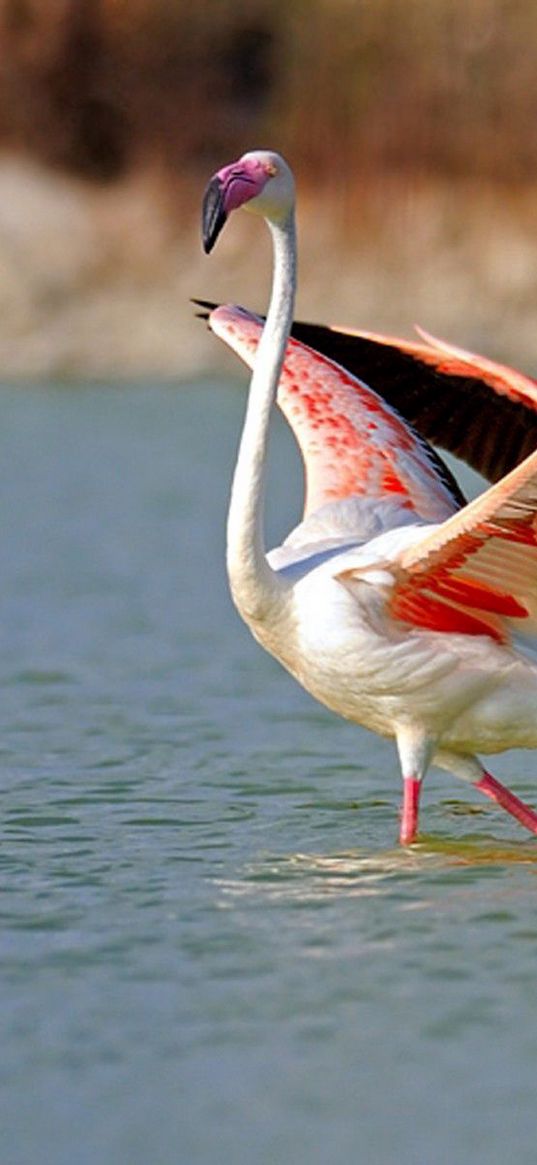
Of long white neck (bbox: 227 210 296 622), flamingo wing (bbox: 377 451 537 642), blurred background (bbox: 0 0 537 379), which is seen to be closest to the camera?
flamingo wing (bbox: 377 451 537 642)

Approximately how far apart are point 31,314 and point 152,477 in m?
5.51

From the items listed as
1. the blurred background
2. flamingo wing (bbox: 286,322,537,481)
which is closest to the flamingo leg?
flamingo wing (bbox: 286,322,537,481)

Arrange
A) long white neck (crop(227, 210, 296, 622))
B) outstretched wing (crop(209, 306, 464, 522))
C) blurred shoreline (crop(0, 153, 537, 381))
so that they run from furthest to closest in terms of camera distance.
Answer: blurred shoreline (crop(0, 153, 537, 381)), outstretched wing (crop(209, 306, 464, 522)), long white neck (crop(227, 210, 296, 622))

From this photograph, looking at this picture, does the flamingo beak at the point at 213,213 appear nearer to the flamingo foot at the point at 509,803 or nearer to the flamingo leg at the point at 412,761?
the flamingo leg at the point at 412,761

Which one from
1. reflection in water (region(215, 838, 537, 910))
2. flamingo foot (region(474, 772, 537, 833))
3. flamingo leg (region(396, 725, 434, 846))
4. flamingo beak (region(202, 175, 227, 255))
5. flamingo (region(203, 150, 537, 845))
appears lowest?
reflection in water (region(215, 838, 537, 910))

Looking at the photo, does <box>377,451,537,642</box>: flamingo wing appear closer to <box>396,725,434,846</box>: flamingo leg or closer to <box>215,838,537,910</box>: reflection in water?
<box>396,725,434,846</box>: flamingo leg

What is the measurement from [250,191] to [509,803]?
6.77ft

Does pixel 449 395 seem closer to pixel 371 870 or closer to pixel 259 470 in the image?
pixel 259 470

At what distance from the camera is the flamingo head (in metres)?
7.31

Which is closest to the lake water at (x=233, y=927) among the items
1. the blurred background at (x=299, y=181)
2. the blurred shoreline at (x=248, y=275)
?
the blurred shoreline at (x=248, y=275)

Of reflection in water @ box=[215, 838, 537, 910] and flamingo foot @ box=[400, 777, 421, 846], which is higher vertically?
flamingo foot @ box=[400, 777, 421, 846]

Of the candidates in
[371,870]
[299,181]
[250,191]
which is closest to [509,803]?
[371,870]

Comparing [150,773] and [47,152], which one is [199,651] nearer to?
[150,773]

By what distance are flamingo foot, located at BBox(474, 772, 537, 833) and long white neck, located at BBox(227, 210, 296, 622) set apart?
39.7 inches
